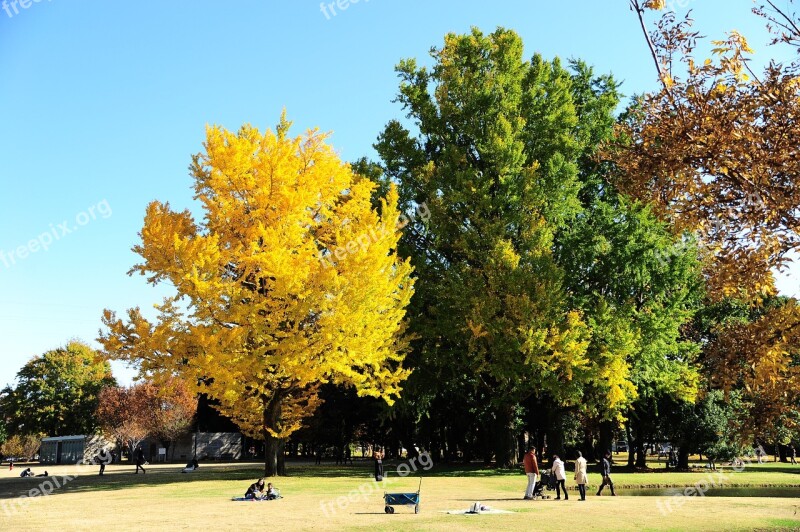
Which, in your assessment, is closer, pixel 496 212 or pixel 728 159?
pixel 728 159

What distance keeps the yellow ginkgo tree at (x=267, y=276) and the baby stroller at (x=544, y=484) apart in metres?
7.48

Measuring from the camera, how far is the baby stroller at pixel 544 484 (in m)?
21.2

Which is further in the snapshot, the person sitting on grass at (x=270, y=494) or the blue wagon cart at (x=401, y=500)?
the person sitting on grass at (x=270, y=494)

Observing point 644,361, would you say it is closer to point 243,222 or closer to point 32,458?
point 243,222

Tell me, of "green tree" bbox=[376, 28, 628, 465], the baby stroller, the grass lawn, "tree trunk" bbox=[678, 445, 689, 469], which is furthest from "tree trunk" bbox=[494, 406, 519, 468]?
"tree trunk" bbox=[678, 445, 689, 469]

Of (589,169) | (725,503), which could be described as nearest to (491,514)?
(725,503)

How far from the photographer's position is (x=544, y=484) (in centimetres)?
2267

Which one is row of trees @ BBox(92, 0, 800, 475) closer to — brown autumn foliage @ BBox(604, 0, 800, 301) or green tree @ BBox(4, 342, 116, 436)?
brown autumn foliage @ BBox(604, 0, 800, 301)

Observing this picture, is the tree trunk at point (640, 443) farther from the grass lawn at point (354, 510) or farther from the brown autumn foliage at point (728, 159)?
the brown autumn foliage at point (728, 159)

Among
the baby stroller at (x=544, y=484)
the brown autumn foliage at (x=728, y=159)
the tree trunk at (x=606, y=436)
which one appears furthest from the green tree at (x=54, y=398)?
the brown autumn foliage at (x=728, y=159)

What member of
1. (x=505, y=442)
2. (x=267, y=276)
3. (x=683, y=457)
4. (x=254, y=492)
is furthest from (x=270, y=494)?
(x=683, y=457)

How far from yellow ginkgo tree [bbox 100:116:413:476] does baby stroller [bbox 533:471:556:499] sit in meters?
7.48

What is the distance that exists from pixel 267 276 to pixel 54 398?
208ft

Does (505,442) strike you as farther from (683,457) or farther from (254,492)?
(254,492)
